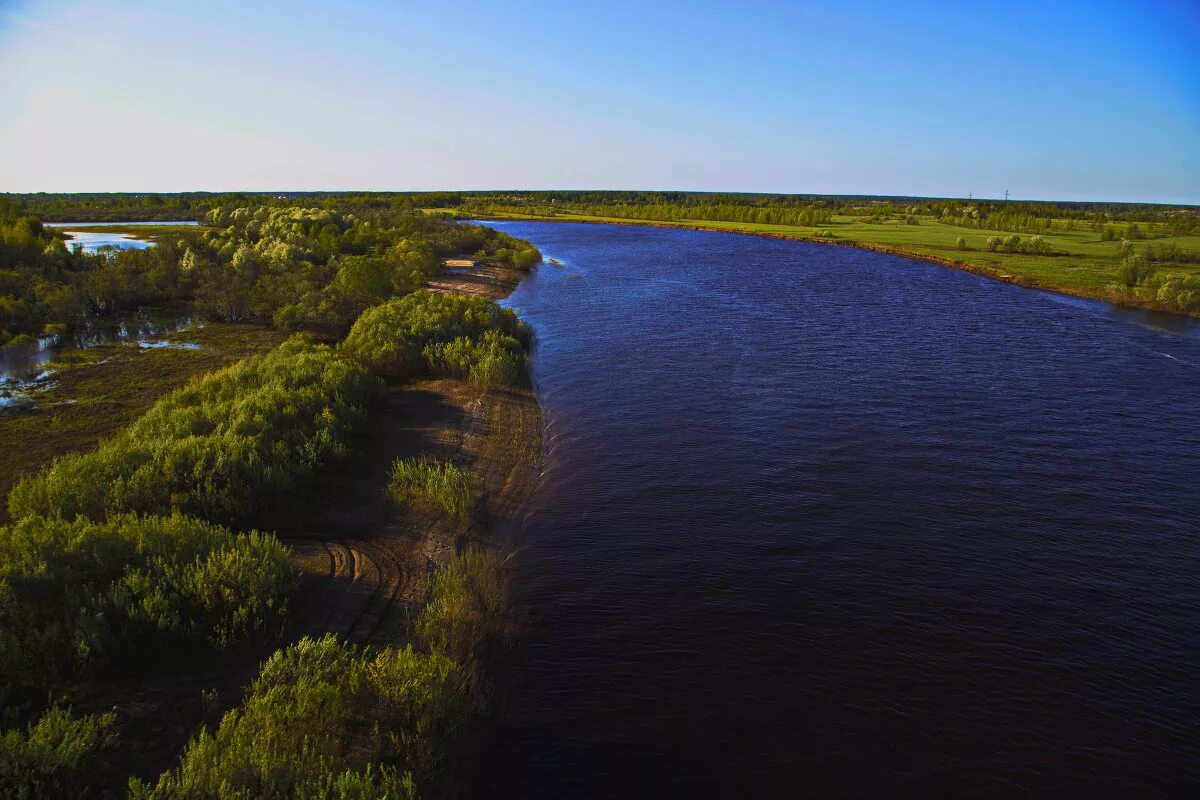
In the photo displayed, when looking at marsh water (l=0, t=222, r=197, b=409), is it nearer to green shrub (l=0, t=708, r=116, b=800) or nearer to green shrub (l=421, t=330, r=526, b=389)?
green shrub (l=421, t=330, r=526, b=389)

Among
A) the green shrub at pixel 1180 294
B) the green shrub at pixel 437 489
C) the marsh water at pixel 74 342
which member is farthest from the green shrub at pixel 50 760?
the green shrub at pixel 1180 294

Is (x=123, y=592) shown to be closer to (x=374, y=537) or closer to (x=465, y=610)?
(x=374, y=537)

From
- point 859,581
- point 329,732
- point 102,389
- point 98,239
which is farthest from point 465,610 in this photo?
point 98,239

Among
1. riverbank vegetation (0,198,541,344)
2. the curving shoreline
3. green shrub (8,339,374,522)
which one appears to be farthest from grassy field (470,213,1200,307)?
green shrub (8,339,374,522)

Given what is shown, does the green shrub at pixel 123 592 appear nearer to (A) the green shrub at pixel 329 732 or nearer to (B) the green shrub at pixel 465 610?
(A) the green shrub at pixel 329 732

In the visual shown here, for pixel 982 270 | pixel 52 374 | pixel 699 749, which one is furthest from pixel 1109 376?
pixel 52 374

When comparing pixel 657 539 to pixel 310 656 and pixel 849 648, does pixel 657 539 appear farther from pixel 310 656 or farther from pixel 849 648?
pixel 310 656
